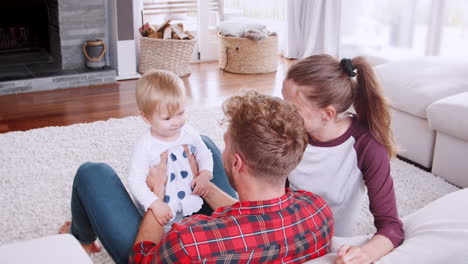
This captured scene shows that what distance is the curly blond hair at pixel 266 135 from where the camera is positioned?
3.47 feet

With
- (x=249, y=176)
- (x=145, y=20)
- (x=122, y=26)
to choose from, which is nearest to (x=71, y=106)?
(x=122, y=26)

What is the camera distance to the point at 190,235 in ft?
3.36

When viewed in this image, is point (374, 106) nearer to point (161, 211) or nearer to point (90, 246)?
point (161, 211)

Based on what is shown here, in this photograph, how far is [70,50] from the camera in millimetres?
4539

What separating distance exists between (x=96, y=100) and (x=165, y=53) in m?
0.91

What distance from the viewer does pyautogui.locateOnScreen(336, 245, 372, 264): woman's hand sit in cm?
110

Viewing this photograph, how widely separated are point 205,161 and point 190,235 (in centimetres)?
77

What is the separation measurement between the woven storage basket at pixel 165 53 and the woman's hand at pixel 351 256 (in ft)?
12.2

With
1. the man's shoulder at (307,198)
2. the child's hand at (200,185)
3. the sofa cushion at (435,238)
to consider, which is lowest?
the child's hand at (200,185)

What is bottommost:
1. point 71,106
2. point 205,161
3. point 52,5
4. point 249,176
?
point 71,106

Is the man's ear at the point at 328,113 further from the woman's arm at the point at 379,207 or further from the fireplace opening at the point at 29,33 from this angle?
the fireplace opening at the point at 29,33

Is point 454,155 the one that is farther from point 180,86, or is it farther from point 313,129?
point 180,86

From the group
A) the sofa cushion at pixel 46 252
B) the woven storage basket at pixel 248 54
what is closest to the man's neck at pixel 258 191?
the sofa cushion at pixel 46 252

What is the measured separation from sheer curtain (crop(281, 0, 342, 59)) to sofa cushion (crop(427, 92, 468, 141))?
2682 mm
